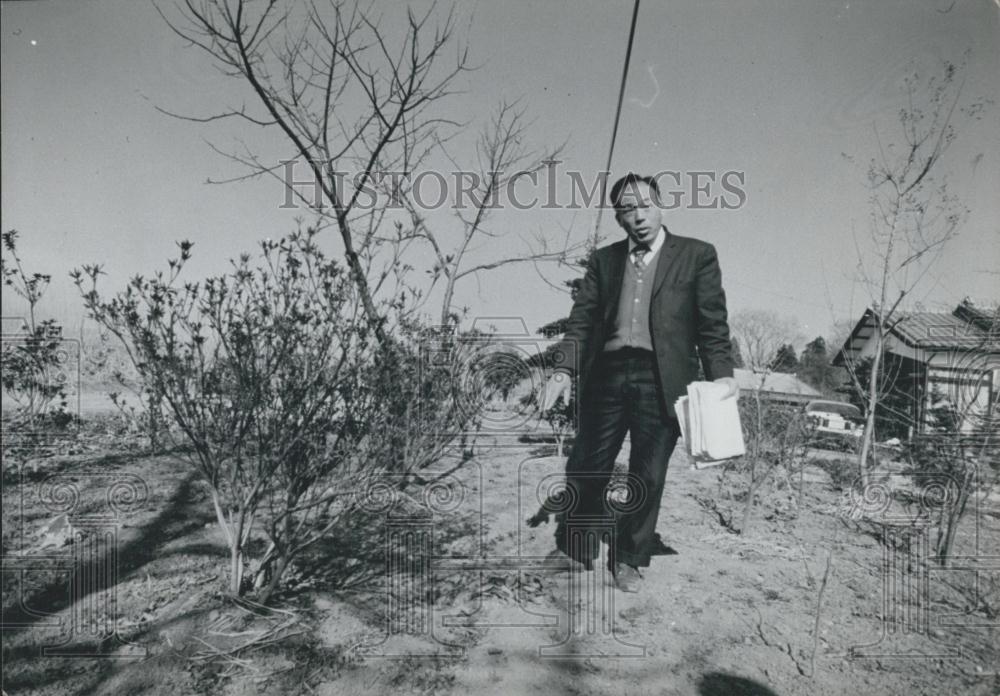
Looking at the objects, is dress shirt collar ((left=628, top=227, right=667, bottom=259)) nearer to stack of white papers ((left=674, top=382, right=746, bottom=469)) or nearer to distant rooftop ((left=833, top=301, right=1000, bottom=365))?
stack of white papers ((left=674, top=382, right=746, bottom=469))

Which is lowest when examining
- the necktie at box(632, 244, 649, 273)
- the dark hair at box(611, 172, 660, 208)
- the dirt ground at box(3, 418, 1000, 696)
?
the dirt ground at box(3, 418, 1000, 696)

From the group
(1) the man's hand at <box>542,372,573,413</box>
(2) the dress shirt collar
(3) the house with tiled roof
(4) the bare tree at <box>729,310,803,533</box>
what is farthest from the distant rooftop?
(1) the man's hand at <box>542,372,573,413</box>

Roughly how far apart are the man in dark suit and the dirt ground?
15.5 inches

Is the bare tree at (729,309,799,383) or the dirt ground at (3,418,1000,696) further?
the bare tree at (729,309,799,383)

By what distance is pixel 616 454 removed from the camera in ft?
7.36

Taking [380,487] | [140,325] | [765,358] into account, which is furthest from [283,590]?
[765,358]

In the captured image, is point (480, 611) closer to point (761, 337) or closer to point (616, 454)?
point (616, 454)

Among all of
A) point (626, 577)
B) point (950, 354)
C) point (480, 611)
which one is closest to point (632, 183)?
point (626, 577)

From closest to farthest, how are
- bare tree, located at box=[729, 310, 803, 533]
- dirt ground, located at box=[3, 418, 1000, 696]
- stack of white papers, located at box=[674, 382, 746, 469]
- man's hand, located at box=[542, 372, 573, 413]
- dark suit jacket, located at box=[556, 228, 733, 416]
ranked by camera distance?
1. dirt ground, located at box=[3, 418, 1000, 696]
2. stack of white papers, located at box=[674, 382, 746, 469]
3. dark suit jacket, located at box=[556, 228, 733, 416]
4. man's hand, located at box=[542, 372, 573, 413]
5. bare tree, located at box=[729, 310, 803, 533]

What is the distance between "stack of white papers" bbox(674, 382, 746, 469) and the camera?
1.86 m

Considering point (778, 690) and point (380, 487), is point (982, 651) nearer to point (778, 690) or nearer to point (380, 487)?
point (778, 690)

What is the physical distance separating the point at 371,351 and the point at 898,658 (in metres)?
2.56

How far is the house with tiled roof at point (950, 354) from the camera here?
2.66m

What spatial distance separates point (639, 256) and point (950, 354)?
7.80 feet
